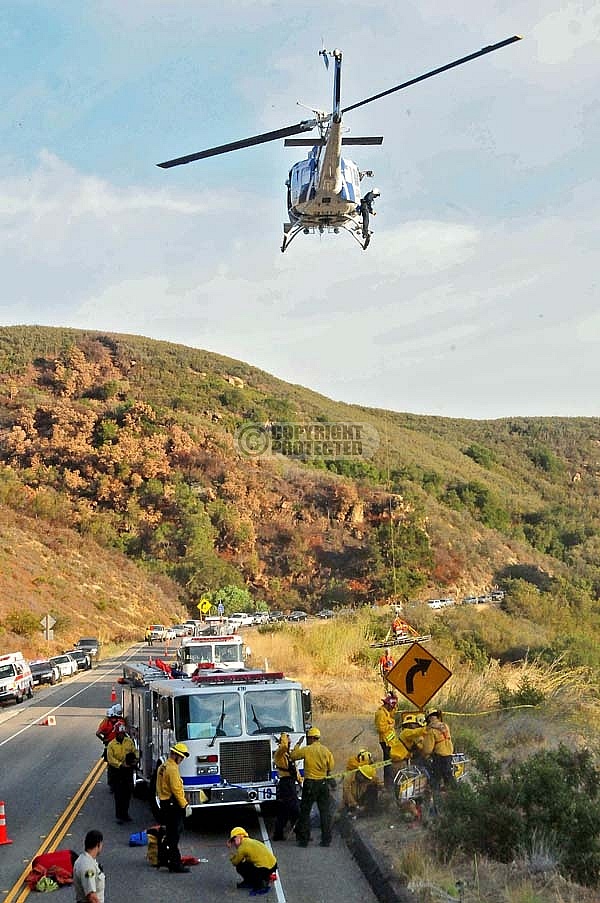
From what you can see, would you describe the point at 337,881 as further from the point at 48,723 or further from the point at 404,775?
the point at 48,723

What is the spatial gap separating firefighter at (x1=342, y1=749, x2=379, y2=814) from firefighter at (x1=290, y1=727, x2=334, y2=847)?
129 cm

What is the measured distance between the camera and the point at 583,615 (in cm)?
4656

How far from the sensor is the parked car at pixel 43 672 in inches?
1669

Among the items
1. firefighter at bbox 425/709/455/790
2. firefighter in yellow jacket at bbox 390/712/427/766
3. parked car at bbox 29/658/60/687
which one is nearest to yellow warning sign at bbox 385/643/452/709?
firefighter in yellow jacket at bbox 390/712/427/766

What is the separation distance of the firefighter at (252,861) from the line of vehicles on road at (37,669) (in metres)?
27.0

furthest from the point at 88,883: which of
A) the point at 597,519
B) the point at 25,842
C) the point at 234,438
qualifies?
the point at 597,519

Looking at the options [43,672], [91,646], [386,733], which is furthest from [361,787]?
[91,646]

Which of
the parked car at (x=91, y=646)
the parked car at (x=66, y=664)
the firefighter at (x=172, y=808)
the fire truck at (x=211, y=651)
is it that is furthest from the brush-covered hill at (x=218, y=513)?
the firefighter at (x=172, y=808)

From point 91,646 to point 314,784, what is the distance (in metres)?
43.4

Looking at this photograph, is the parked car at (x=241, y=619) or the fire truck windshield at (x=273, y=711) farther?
the parked car at (x=241, y=619)

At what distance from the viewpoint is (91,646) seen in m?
54.2

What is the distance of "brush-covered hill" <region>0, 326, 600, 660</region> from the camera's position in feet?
237

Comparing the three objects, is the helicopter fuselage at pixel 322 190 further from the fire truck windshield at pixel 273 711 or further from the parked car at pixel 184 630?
the parked car at pixel 184 630

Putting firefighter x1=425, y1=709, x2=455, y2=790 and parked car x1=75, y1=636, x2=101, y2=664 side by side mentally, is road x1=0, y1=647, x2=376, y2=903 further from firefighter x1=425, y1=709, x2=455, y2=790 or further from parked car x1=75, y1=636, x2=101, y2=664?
parked car x1=75, y1=636, x2=101, y2=664
